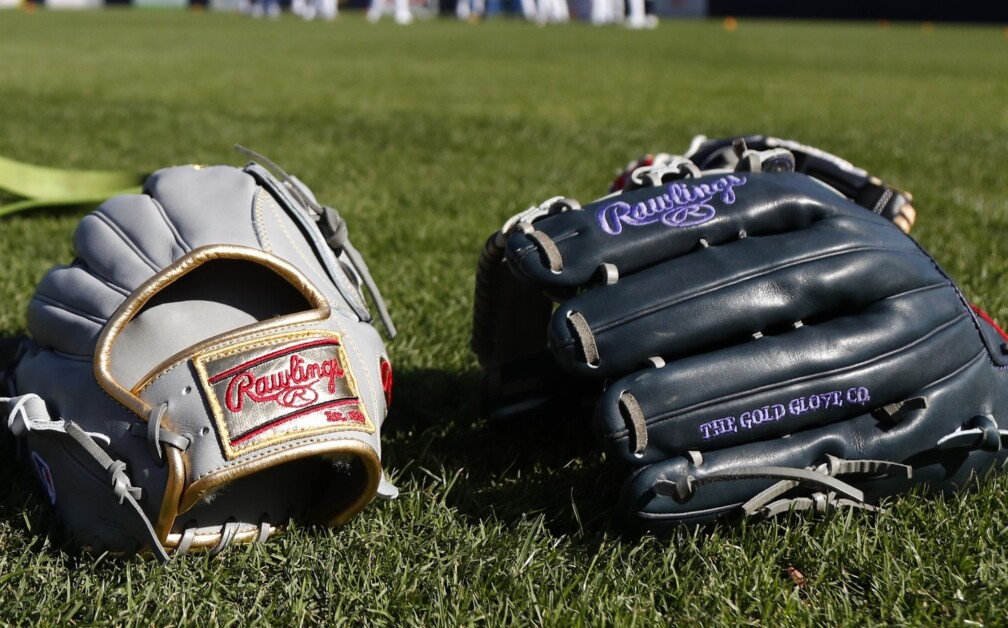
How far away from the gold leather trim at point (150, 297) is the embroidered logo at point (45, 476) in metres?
0.25

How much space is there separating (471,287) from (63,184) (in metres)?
1.55

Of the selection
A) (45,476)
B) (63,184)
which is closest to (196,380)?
(45,476)

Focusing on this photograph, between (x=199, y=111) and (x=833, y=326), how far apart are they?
19.8ft

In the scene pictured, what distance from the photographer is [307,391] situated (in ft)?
5.04

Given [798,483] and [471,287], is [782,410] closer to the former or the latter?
[798,483]

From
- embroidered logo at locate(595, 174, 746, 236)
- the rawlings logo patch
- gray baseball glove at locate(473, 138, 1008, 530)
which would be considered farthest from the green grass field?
embroidered logo at locate(595, 174, 746, 236)

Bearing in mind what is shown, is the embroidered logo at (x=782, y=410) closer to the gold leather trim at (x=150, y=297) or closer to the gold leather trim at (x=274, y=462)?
the gold leather trim at (x=274, y=462)

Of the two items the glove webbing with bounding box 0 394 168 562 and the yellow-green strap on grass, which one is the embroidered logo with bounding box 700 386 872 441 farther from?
the yellow-green strap on grass

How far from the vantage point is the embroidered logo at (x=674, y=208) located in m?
1.77

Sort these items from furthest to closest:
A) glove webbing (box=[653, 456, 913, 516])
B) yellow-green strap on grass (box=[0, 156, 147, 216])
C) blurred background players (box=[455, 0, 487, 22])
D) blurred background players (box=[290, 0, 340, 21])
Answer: blurred background players (box=[455, 0, 487, 22]) < blurred background players (box=[290, 0, 340, 21]) < yellow-green strap on grass (box=[0, 156, 147, 216]) < glove webbing (box=[653, 456, 913, 516])

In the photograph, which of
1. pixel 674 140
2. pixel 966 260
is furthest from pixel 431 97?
pixel 966 260

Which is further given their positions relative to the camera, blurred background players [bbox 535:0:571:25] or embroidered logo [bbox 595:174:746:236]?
blurred background players [bbox 535:0:571:25]

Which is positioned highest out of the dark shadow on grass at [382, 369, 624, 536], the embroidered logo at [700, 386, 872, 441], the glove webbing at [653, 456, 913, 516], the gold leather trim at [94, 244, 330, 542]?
the gold leather trim at [94, 244, 330, 542]

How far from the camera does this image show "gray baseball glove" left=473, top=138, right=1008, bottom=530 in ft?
5.36
